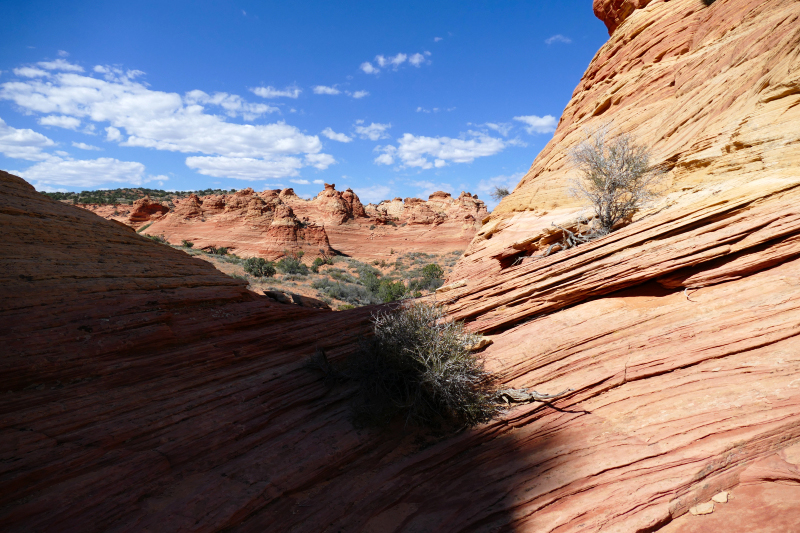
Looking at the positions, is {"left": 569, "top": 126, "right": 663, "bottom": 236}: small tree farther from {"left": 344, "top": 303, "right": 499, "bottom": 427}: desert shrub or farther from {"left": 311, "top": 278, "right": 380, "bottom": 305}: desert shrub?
{"left": 311, "top": 278, "right": 380, "bottom": 305}: desert shrub

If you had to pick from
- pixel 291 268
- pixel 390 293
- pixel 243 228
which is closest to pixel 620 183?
pixel 390 293

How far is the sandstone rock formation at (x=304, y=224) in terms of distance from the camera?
1456 inches

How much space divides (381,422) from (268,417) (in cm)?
162

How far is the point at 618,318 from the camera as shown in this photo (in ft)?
17.0

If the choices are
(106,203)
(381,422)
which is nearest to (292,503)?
(381,422)

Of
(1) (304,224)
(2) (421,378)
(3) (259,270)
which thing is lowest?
(2) (421,378)

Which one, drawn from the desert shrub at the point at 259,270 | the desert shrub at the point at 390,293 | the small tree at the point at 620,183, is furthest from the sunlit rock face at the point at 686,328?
the desert shrub at the point at 259,270

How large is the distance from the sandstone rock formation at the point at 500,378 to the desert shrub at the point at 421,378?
0.29m

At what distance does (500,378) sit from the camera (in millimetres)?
5219

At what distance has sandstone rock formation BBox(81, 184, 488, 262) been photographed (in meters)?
37.0

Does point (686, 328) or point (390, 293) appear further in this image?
point (390, 293)

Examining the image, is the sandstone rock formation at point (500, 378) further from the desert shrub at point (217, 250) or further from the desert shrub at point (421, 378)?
the desert shrub at point (217, 250)

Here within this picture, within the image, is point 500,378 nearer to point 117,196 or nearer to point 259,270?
point 259,270

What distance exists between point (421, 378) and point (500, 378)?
117 centimetres
